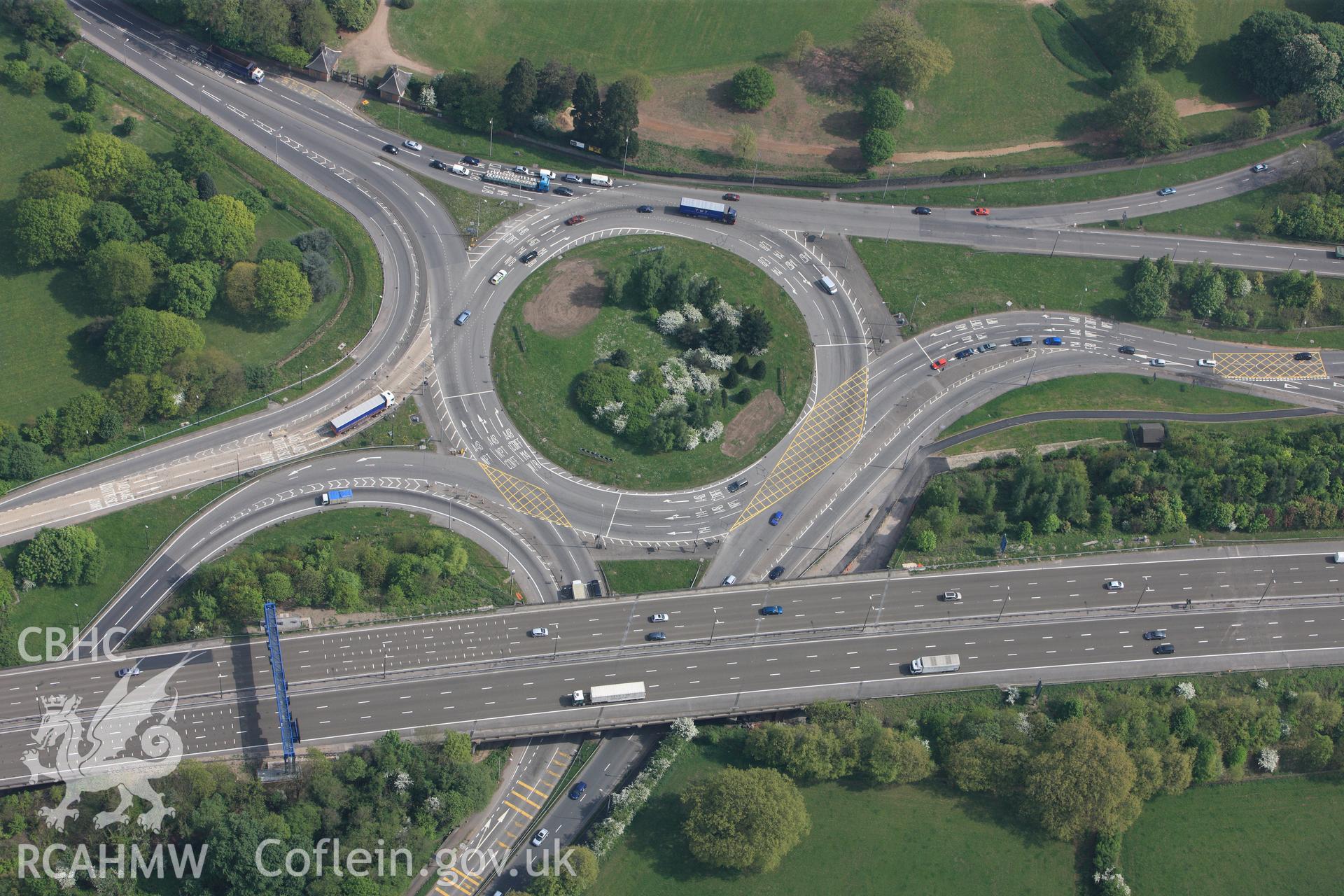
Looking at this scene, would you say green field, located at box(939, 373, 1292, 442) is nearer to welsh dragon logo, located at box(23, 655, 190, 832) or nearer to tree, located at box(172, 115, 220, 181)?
welsh dragon logo, located at box(23, 655, 190, 832)

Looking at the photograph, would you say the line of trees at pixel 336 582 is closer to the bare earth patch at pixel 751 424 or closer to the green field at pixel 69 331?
the green field at pixel 69 331

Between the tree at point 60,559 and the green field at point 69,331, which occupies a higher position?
the green field at point 69,331

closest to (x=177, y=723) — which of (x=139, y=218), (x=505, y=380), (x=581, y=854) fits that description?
(x=581, y=854)

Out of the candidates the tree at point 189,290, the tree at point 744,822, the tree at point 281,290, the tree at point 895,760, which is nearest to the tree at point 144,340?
the tree at point 189,290

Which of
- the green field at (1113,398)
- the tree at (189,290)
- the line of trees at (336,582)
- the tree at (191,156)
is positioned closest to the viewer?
the line of trees at (336,582)

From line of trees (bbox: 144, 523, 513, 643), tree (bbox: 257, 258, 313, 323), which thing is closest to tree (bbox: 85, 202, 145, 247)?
tree (bbox: 257, 258, 313, 323)

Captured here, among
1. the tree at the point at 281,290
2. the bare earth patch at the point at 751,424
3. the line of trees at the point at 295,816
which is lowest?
the line of trees at the point at 295,816

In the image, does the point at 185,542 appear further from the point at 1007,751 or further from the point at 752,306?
the point at 1007,751
